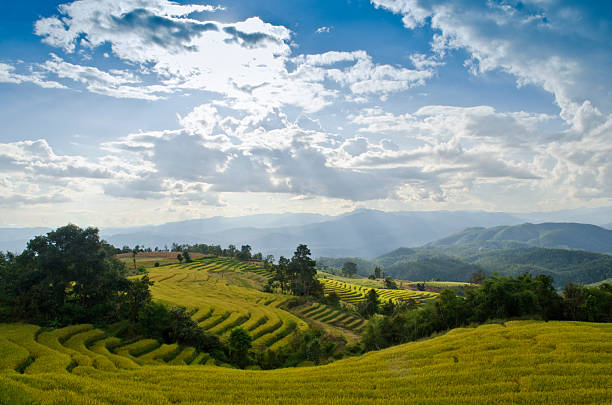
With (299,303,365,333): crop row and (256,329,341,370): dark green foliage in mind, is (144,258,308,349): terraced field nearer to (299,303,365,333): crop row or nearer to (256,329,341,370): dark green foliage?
(256,329,341,370): dark green foliage

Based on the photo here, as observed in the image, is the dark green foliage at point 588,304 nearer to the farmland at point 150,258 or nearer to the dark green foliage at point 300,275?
the dark green foliage at point 300,275

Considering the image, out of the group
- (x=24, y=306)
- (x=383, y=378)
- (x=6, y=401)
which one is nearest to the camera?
(x=6, y=401)

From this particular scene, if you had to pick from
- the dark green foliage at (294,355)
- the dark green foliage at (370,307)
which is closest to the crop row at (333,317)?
the dark green foliage at (370,307)

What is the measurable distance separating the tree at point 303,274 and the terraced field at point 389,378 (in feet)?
271

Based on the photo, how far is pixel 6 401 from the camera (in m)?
15.2

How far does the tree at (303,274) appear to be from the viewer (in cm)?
11019

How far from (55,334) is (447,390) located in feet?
142

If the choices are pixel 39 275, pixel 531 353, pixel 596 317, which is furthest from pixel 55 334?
pixel 596 317

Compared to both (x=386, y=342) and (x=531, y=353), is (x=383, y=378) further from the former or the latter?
(x=386, y=342)

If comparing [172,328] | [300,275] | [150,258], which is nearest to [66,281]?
[172,328]

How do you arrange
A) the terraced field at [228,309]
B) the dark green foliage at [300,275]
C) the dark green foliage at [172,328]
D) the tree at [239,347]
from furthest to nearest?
the dark green foliage at [300,275] → the terraced field at [228,309] → the tree at [239,347] → the dark green foliage at [172,328]

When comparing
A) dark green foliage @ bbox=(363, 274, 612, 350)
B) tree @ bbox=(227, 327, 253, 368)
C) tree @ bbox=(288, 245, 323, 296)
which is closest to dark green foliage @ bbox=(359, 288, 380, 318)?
tree @ bbox=(288, 245, 323, 296)

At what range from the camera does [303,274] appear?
110000 mm

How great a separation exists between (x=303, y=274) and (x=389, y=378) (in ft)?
295
